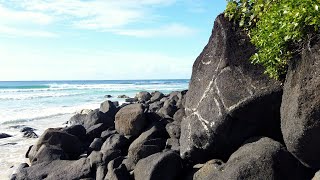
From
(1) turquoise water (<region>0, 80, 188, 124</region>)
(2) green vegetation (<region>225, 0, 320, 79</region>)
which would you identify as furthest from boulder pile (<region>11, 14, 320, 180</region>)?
(1) turquoise water (<region>0, 80, 188, 124</region>)

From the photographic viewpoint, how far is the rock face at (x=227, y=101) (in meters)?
6.78

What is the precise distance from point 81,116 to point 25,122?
19.5ft

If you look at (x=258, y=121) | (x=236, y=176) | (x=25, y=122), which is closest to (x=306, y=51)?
(x=258, y=121)

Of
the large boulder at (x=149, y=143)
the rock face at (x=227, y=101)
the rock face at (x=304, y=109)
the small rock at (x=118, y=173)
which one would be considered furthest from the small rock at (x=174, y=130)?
the rock face at (x=304, y=109)

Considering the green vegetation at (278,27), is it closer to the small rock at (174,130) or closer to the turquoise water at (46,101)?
the small rock at (174,130)

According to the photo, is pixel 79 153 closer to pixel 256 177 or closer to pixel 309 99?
pixel 256 177

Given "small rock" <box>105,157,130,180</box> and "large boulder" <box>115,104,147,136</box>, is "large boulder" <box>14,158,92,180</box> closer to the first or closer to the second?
"small rock" <box>105,157,130,180</box>

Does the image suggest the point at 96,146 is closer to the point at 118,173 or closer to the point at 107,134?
the point at 107,134

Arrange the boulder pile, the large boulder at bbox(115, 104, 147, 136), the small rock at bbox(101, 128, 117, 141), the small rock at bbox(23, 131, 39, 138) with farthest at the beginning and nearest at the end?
the small rock at bbox(23, 131, 39, 138) < the small rock at bbox(101, 128, 117, 141) < the large boulder at bbox(115, 104, 147, 136) < the boulder pile

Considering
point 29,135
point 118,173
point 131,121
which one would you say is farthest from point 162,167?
point 29,135

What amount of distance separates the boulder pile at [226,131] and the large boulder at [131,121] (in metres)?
0.03

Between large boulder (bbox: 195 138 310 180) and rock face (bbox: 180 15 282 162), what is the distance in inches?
23.7

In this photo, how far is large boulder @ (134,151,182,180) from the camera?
289 inches

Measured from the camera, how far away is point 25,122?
23016 mm
